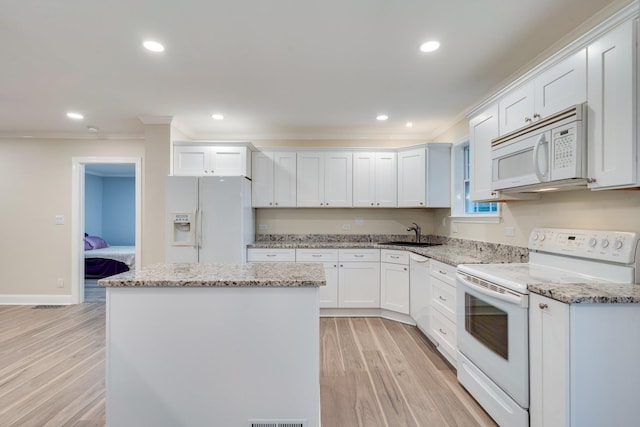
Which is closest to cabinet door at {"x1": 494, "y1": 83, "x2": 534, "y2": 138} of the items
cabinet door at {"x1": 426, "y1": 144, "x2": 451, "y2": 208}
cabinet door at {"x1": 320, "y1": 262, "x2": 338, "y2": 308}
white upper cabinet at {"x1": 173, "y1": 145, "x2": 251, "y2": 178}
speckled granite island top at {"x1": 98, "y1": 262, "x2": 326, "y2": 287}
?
cabinet door at {"x1": 426, "y1": 144, "x2": 451, "y2": 208}

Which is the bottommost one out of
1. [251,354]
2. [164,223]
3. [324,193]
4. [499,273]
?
[251,354]

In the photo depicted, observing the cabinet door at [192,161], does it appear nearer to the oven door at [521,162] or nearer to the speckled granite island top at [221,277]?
the speckled granite island top at [221,277]

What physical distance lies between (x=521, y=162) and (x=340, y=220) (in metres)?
2.66

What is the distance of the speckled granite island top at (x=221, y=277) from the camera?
151 centimetres

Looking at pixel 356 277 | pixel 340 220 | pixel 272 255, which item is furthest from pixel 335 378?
pixel 340 220

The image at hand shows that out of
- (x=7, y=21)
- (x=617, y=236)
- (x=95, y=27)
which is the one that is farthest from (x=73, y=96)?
(x=617, y=236)

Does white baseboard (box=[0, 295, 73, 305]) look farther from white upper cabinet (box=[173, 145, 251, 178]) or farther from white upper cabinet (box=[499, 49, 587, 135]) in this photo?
white upper cabinet (box=[499, 49, 587, 135])

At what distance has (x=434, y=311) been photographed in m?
2.85

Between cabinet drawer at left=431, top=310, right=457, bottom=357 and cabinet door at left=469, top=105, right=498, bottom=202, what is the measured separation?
111 cm

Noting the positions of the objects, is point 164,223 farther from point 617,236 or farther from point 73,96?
point 617,236

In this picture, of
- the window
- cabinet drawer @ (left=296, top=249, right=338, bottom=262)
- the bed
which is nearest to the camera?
the window

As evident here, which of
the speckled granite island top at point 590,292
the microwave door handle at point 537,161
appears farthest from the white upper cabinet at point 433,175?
the speckled granite island top at point 590,292

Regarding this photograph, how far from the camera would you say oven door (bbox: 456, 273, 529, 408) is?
1.59 m

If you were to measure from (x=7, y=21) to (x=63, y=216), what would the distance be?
3329 millimetres
